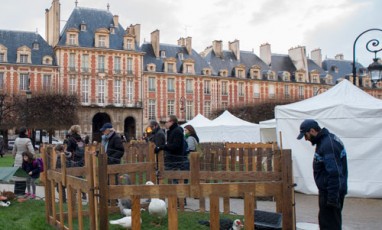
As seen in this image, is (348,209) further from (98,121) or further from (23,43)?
(23,43)

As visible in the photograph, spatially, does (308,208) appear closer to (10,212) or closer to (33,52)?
(10,212)

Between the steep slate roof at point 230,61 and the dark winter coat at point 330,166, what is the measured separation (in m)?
47.8

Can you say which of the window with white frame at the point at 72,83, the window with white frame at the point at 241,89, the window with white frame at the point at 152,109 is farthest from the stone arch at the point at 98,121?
the window with white frame at the point at 241,89

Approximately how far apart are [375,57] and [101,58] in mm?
36790

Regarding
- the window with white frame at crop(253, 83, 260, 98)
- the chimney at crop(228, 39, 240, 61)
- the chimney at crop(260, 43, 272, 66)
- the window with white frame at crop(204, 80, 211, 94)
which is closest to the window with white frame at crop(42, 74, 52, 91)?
the window with white frame at crop(204, 80, 211, 94)

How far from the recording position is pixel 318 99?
40.6ft

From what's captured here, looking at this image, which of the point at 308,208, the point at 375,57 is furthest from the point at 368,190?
the point at 375,57

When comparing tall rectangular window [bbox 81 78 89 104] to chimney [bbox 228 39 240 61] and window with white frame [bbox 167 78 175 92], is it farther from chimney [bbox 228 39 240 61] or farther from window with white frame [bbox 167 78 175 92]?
chimney [bbox 228 39 240 61]

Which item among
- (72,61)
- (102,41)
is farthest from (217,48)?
(72,61)

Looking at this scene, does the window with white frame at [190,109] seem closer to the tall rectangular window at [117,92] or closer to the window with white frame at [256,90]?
the tall rectangular window at [117,92]

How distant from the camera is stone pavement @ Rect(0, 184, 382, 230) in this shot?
7.86 metres

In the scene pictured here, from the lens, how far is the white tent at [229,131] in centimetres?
2097

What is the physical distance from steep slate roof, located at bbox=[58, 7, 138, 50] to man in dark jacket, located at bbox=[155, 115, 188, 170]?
125 ft

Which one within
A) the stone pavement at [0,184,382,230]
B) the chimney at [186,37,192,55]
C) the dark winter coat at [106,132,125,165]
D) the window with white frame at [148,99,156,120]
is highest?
the chimney at [186,37,192,55]
